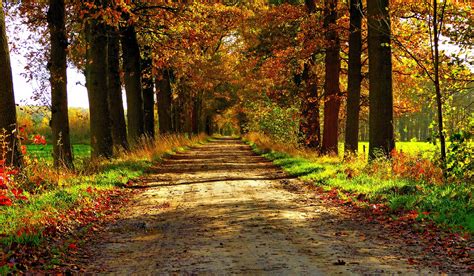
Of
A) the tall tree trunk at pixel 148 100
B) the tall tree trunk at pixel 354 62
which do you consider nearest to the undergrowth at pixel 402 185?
the tall tree trunk at pixel 354 62

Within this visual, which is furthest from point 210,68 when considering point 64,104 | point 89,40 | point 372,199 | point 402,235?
point 402,235

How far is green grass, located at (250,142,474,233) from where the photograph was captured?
781cm

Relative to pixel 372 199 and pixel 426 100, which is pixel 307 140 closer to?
pixel 426 100

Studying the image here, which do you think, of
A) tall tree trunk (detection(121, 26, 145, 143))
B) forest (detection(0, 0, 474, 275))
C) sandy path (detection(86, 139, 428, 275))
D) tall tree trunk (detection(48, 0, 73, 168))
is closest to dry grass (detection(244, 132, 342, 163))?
forest (detection(0, 0, 474, 275))

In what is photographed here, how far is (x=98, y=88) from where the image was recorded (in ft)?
56.1

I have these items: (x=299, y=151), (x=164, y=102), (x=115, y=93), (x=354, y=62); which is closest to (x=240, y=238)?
(x=354, y=62)

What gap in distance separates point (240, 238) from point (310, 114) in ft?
59.2

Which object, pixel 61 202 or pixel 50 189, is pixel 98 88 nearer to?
pixel 50 189

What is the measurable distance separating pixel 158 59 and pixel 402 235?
1657 centimetres

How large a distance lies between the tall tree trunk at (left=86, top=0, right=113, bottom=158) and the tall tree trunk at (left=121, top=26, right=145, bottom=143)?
4.95 meters

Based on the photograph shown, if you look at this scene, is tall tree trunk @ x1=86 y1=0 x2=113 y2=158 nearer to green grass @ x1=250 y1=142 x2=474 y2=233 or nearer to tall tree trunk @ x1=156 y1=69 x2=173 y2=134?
green grass @ x1=250 y1=142 x2=474 y2=233

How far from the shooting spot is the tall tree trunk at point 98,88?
17.1 m

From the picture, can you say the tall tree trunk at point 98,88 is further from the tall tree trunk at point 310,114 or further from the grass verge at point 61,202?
the tall tree trunk at point 310,114

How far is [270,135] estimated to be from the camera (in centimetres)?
3127
